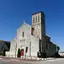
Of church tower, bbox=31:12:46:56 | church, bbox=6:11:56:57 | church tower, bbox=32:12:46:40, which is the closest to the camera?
church, bbox=6:11:56:57

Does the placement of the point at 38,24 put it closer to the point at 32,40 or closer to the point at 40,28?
the point at 40,28

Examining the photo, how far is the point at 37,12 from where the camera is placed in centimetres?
3916

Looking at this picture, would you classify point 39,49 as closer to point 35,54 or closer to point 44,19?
point 35,54

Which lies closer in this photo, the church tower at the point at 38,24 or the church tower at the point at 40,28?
the church tower at the point at 40,28

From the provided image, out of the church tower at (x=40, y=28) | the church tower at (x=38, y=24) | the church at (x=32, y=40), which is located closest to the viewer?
the church at (x=32, y=40)

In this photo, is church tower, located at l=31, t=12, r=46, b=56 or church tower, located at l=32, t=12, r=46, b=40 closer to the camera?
church tower, located at l=31, t=12, r=46, b=56

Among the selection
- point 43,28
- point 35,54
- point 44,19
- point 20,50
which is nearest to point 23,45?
point 20,50

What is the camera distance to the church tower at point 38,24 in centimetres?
3703

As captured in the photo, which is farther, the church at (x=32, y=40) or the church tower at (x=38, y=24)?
the church tower at (x=38, y=24)

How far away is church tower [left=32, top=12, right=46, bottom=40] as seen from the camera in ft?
122

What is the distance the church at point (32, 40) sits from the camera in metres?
35.5

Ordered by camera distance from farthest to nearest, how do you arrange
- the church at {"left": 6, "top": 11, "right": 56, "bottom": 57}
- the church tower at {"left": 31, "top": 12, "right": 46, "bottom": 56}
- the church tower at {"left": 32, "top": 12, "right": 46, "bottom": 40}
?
the church tower at {"left": 32, "top": 12, "right": 46, "bottom": 40}
the church tower at {"left": 31, "top": 12, "right": 46, "bottom": 56}
the church at {"left": 6, "top": 11, "right": 56, "bottom": 57}

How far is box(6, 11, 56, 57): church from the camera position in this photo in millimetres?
35500

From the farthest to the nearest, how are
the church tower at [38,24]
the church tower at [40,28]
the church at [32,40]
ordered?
the church tower at [38,24] < the church tower at [40,28] < the church at [32,40]
